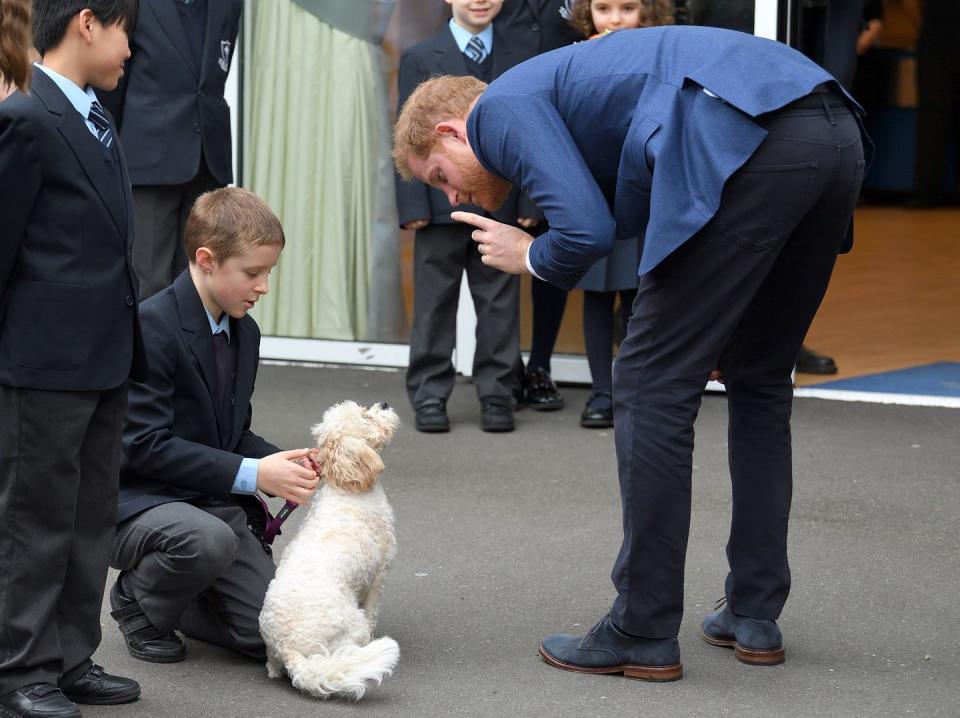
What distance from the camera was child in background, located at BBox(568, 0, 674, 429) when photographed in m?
6.03

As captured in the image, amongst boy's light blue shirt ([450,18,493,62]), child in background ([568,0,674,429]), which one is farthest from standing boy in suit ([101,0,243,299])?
child in background ([568,0,674,429])

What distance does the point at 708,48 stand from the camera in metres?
3.34

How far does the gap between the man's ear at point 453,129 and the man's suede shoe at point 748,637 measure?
1.38m

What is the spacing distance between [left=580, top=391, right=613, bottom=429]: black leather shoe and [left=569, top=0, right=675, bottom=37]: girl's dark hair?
1.53 metres

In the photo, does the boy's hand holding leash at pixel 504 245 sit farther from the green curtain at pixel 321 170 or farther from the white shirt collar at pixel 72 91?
the green curtain at pixel 321 170

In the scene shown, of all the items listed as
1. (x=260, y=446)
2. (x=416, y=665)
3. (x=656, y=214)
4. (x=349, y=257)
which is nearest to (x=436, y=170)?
(x=656, y=214)

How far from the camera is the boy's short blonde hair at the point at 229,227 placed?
3760 mm

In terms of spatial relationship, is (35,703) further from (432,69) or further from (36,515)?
(432,69)

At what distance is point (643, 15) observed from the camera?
6031 millimetres

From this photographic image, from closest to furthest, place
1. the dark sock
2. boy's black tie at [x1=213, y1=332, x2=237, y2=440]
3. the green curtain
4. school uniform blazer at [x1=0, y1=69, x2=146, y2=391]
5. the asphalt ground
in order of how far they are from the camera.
Result: school uniform blazer at [x1=0, y1=69, x2=146, y2=391] → the asphalt ground → boy's black tie at [x1=213, y1=332, x2=237, y2=440] → the dark sock → the green curtain

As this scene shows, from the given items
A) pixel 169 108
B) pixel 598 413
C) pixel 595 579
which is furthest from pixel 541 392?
pixel 595 579

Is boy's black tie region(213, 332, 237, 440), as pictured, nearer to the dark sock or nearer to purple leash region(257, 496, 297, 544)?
purple leash region(257, 496, 297, 544)

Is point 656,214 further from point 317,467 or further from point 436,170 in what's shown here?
point 317,467

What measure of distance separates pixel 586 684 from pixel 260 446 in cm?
109
